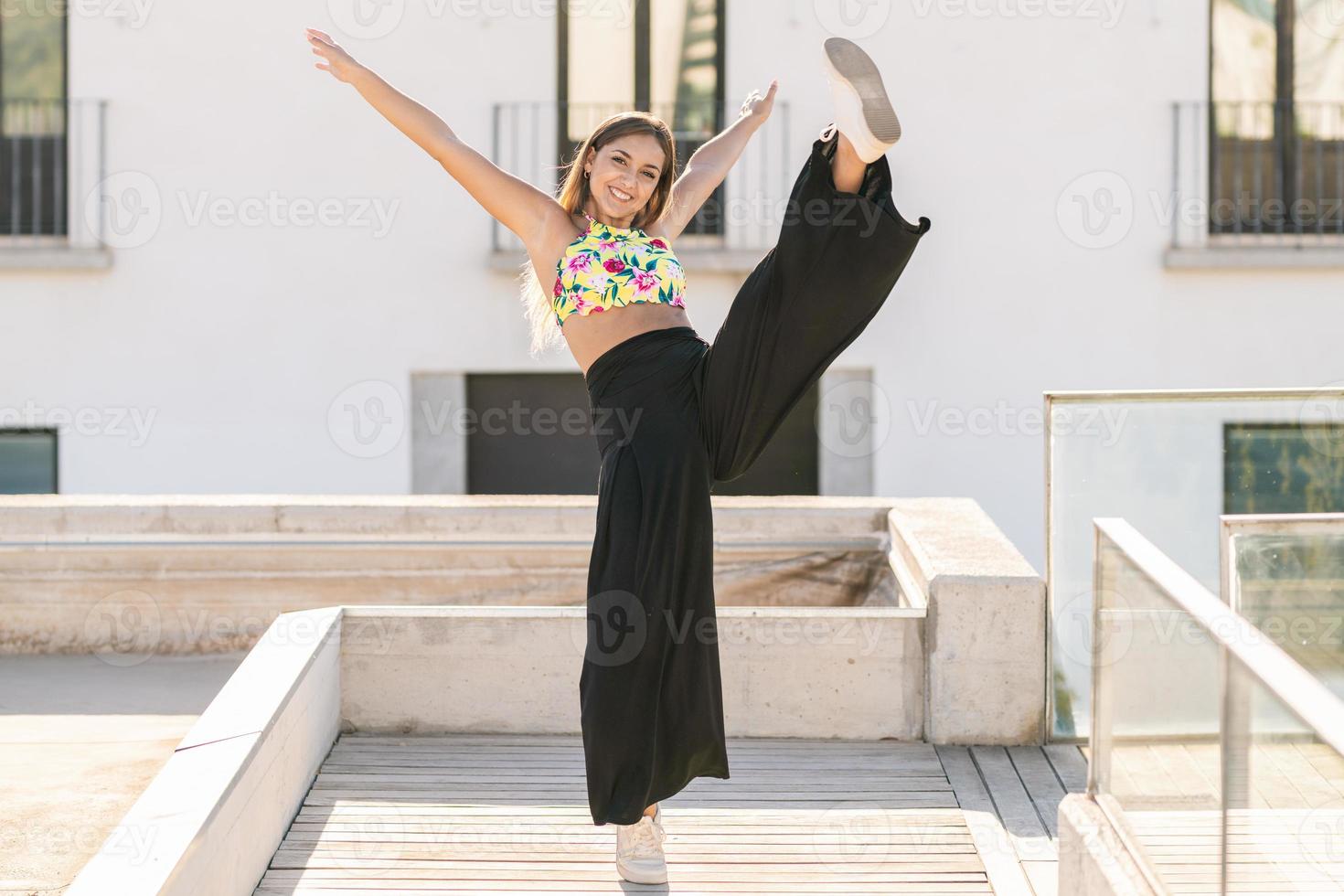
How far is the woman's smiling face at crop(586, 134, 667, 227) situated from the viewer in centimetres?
329

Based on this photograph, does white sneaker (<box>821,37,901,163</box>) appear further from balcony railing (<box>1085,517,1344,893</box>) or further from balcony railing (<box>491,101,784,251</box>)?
balcony railing (<box>491,101,784,251</box>)

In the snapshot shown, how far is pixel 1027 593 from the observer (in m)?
4.37

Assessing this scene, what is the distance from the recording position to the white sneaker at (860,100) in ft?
8.02

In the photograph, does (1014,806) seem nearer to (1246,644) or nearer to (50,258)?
(1246,644)

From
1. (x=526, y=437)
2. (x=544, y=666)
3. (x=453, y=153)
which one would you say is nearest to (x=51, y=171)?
(x=526, y=437)

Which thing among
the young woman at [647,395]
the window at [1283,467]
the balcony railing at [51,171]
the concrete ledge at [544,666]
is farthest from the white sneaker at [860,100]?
the balcony railing at [51,171]

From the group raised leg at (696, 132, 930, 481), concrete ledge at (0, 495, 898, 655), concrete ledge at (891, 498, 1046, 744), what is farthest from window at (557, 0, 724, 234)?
raised leg at (696, 132, 930, 481)

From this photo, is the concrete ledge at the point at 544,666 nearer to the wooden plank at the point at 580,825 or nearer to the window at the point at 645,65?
the wooden plank at the point at 580,825

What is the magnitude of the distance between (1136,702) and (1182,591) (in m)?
0.34

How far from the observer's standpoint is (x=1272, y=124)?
1012 cm

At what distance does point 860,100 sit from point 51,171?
882 centimetres

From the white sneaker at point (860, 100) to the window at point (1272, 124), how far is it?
326 inches

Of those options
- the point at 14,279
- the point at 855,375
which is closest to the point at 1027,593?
the point at 855,375

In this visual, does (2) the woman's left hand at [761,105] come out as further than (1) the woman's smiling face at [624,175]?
Yes
